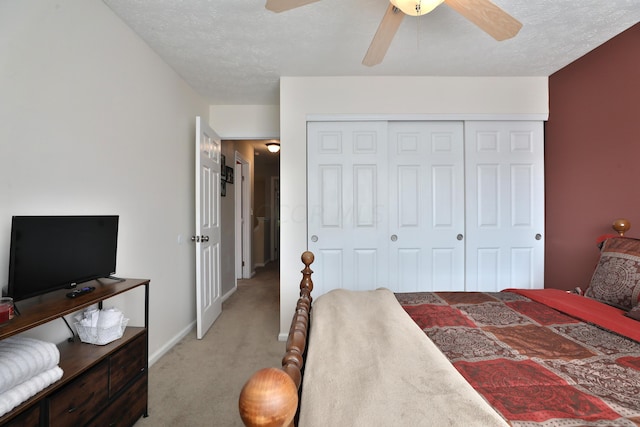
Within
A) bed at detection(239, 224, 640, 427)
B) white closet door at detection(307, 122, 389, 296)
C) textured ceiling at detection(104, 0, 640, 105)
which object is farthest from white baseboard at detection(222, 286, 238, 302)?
bed at detection(239, 224, 640, 427)

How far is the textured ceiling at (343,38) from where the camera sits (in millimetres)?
1946

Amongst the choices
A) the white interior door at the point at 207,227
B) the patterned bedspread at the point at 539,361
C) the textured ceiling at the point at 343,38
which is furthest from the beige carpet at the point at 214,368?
the textured ceiling at the point at 343,38

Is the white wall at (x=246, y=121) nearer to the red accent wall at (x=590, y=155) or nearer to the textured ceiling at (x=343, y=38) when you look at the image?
the textured ceiling at (x=343, y=38)

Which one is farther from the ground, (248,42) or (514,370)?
(248,42)

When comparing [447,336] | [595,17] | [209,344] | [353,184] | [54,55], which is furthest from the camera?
[353,184]

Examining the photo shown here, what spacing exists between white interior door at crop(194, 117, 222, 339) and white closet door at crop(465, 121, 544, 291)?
269 cm

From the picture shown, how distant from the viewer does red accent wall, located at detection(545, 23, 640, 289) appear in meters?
2.19

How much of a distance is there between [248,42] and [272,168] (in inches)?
206

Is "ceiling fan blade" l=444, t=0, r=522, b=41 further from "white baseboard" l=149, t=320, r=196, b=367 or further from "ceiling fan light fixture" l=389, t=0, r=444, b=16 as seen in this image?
"white baseboard" l=149, t=320, r=196, b=367

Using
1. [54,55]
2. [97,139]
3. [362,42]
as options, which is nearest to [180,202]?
[97,139]

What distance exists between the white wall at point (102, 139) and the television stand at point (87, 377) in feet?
0.84

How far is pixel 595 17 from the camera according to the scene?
204cm

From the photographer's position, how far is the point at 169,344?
8.84 feet

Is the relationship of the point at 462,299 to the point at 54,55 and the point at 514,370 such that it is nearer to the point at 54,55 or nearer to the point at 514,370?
the point at 514,370
